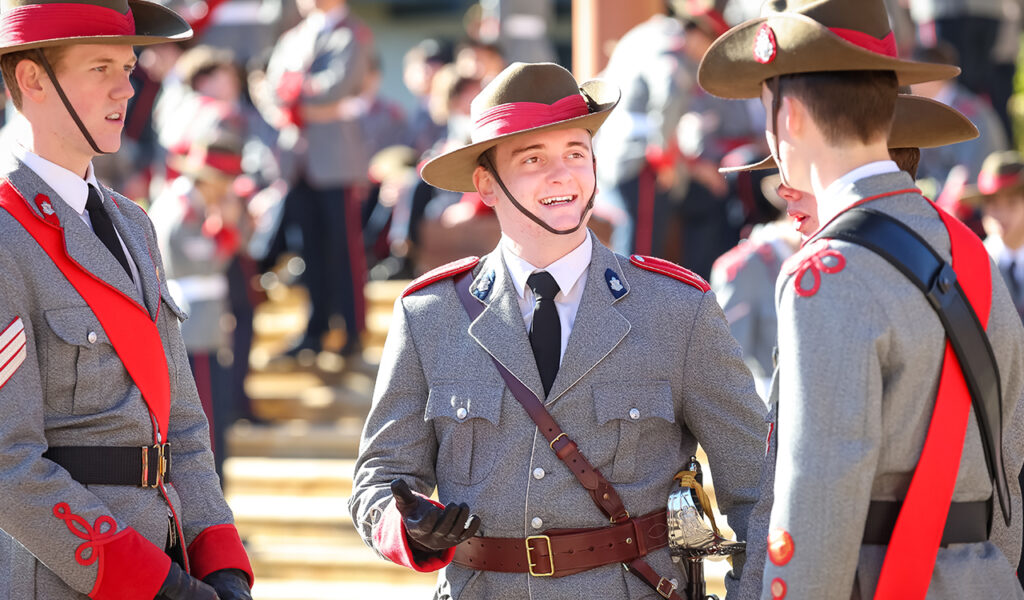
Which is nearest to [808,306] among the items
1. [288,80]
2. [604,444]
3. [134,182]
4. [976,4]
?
[604,444]

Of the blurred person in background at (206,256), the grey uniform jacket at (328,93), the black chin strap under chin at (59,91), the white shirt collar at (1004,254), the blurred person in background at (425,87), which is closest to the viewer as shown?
the black chin strap under chin at (59,91)

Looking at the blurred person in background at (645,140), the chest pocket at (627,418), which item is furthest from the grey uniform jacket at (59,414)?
the blurred person in background at (645,140)

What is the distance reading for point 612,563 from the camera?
3.30 meters

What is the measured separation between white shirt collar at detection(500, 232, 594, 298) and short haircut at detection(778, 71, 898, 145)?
2.84 ft

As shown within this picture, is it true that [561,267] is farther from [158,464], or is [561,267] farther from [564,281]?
[158,464]

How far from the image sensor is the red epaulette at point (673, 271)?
11.5 feet

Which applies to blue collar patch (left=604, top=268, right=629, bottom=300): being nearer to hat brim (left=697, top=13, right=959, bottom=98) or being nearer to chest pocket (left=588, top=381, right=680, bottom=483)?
chest pocket (left=588, top=381, right=680, bottom=483)

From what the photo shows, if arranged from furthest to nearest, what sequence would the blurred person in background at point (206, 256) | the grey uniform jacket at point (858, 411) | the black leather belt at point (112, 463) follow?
the blurred person in background at point (206, 256), the black leather belt at point (112, 463), the grey uniform jacket at point (858, 411)

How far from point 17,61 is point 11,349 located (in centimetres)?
70

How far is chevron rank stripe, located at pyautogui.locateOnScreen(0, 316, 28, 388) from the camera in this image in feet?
10.0

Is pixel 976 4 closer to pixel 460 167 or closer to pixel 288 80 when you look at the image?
pixel 288 80

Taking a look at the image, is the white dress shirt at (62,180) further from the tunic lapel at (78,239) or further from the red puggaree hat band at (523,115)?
the red puggaree hat band at (523,115)

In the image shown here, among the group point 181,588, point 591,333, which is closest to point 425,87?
point 591,333

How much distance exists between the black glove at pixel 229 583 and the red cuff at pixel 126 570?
8.3 inches
